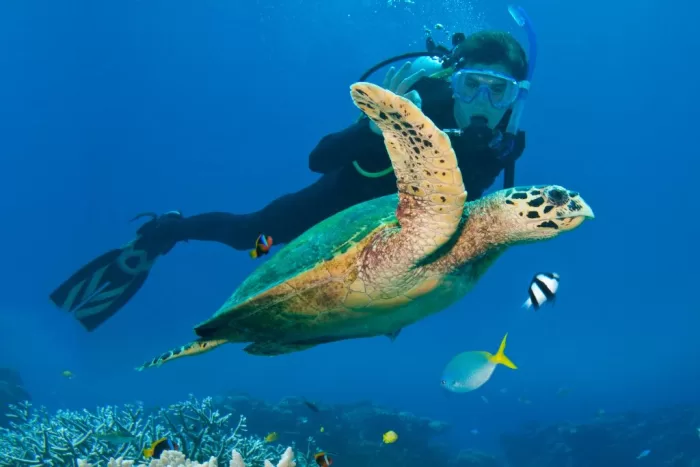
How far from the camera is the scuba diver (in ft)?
11.3

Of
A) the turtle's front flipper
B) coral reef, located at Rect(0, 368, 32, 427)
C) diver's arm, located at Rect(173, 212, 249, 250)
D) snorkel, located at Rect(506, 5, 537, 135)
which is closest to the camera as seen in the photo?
the turtle's front flipper

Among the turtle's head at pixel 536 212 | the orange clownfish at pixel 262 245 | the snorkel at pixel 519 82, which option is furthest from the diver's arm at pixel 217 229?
the turtle's head at pixel 536 212

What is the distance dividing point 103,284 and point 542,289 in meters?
5.79

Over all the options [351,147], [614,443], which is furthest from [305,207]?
[614,443]

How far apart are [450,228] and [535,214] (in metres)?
0.46

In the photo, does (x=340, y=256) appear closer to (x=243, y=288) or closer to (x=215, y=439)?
(x=243, y=288)

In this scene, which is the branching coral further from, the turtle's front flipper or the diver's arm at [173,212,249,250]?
the turtle's front flipper

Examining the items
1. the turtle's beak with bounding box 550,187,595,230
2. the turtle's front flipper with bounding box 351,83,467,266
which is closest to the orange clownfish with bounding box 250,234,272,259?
the turtle's front flipper with bounding box 351,83,467,266

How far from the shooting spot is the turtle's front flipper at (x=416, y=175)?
168cm

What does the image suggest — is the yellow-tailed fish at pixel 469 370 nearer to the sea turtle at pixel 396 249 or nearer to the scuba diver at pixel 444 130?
the scuba diver at pixel 444 130

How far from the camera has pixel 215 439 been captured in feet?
13.1

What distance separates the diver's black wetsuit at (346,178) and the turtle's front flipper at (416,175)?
1.47m

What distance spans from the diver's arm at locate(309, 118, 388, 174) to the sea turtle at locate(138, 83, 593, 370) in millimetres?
821

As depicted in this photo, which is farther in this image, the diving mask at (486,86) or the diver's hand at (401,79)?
the diving mask at (486,86)
